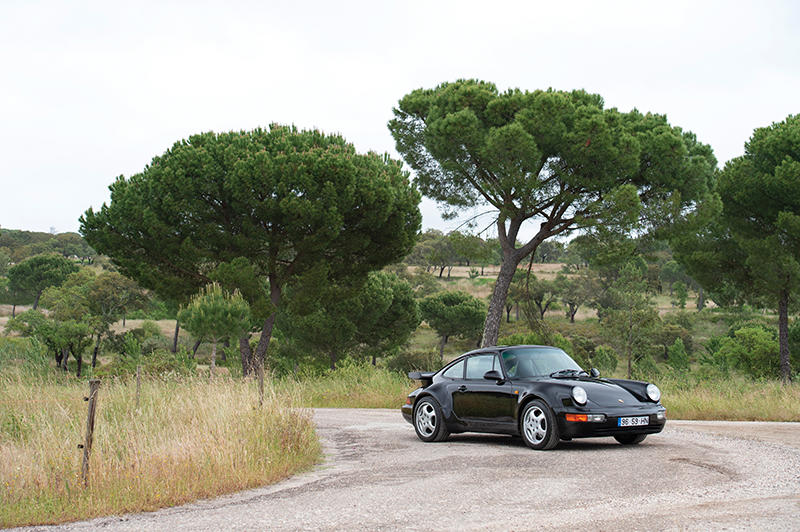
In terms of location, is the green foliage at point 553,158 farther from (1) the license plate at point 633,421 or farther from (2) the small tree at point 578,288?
(2) the small tree at point 578,288

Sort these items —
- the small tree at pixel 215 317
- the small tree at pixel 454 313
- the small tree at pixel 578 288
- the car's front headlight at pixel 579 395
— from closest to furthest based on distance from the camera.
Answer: the car's front headlight at pixel 579 395 < the small tree at pixel 215 317 < the small tree at pixel 454 313 < the small tree at pixel 578 288

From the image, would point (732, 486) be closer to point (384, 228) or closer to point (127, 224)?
point (384, 228)

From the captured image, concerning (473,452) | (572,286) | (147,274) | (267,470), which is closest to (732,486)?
(473,452)

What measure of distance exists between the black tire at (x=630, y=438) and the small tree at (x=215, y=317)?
9.31 meters

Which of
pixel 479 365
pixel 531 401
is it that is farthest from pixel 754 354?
pixel 531 401

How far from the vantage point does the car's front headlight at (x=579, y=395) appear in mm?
9719

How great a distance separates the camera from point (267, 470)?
852cm

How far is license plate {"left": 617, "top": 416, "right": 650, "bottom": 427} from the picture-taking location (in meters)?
9.84

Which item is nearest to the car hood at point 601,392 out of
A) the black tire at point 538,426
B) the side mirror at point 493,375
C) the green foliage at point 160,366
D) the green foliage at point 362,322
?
the black tire at point 538,426

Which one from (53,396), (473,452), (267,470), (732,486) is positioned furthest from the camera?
(53,396)

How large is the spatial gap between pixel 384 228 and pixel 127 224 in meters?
10.4

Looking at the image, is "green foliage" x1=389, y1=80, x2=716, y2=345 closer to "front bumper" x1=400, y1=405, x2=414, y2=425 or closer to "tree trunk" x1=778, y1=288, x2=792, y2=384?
"tree trunk" x1=778, y1=288, x2=792, y2=384

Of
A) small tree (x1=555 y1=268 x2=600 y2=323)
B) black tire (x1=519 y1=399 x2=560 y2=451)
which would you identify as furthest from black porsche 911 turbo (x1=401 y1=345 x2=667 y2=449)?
small tree (x1=555 y1=268 x2=600 y2=323)

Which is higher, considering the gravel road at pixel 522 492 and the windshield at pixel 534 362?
the windshield at pixel 534 362
